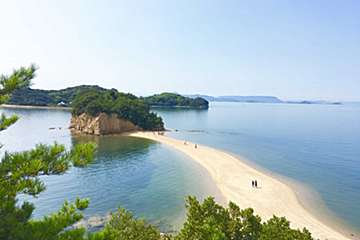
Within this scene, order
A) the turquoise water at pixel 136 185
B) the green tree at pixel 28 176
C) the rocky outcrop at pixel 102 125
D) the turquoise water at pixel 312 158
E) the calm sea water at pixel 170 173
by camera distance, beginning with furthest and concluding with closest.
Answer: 1. the rocky outcrop at pixel 102 125
2. the turquoise water at pixel 312 158
3. the calm sea water at pixel 170 173
4. the turquoise water at pixel 136 185
5. the green tree at pixel 28 176

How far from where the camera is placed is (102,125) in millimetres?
82938

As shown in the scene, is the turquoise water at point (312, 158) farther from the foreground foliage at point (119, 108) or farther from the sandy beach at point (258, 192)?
the foreground foliage at point (119, 108)

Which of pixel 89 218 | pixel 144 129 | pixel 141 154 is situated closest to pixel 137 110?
pixel 144 129

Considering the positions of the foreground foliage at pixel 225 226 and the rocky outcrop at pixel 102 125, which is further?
the rocky outcrop at pixel 102 125

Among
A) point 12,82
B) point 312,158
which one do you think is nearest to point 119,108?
point 312,158

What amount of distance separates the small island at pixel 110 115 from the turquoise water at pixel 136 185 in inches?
788

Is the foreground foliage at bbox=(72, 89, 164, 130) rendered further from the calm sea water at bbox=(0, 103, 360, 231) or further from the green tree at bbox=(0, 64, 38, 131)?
the green tree at bbox=(0, 64, 38, 131)

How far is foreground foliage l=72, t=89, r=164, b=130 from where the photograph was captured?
85050 millimetres

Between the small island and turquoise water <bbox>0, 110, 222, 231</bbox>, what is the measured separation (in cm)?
2002

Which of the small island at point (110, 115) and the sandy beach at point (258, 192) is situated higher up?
the small island at point (110, 115)

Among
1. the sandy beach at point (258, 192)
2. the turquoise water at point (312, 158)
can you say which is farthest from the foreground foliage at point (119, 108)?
the sandy beach at point (258, 192)

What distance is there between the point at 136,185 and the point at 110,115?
46505 millimetres

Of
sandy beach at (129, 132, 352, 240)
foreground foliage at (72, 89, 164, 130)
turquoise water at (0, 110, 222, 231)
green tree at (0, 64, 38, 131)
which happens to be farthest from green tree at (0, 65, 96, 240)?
foreground foliage at (72, 89, 164, 130)

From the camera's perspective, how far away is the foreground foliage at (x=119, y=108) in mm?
85050
